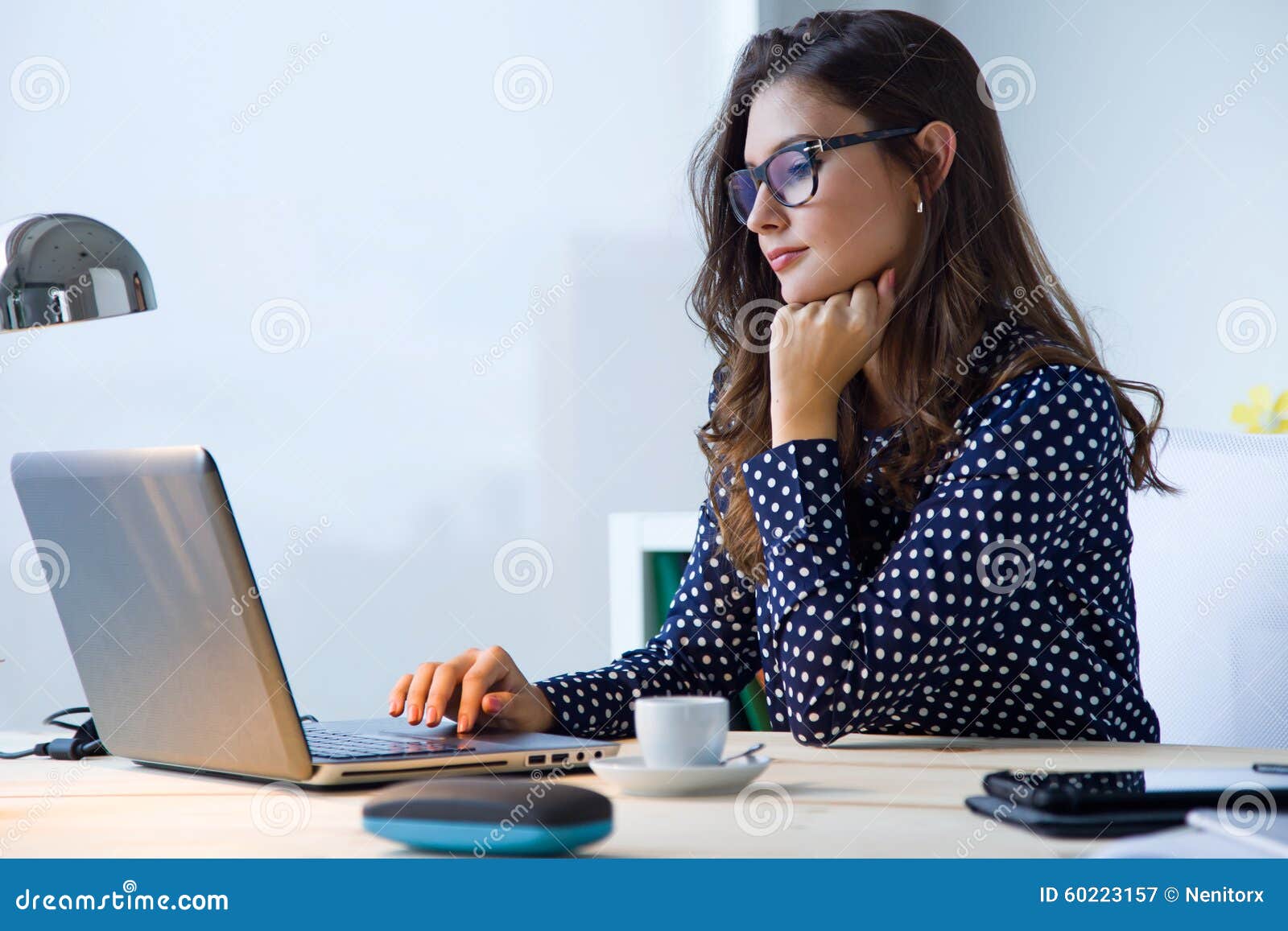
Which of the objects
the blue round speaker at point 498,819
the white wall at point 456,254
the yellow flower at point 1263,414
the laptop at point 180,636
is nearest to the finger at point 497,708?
the laptop at point 180,636

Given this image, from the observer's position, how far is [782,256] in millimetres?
1480

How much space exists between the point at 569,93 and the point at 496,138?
0.22 meters

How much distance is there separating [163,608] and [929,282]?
3.12 feet

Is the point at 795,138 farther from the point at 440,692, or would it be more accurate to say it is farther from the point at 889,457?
the point at 440,692

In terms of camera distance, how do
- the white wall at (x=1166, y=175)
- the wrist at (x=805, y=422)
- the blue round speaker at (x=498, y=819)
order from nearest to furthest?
1. the blue round speaker at (x=498, y=819)
2. the wrist at (x=805, y=422)
3. the white wall at (x=1166, y=175)

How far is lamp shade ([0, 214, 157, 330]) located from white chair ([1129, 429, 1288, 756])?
130 cm

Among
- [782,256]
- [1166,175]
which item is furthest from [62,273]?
[1166,175]

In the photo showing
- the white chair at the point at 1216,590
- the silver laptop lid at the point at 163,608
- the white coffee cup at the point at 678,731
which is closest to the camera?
the silver laptop lid at the point at 163,608

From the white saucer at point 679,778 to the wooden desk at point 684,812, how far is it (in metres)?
0.01

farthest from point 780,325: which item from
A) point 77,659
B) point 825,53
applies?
point 77,659

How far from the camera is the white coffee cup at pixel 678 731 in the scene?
91cm

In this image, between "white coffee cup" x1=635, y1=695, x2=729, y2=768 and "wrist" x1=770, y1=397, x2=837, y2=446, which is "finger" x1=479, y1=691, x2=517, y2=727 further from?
"wrist" x1=770, y1=397, x2=837, y2=446

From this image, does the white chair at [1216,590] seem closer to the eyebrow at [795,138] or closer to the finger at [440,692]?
the eyebrow at [795,138]

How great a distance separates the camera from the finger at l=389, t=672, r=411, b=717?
118 centimetres
